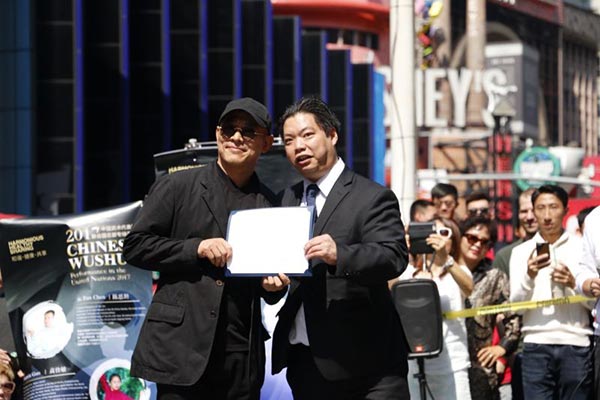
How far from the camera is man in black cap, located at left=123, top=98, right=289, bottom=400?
5.87 metres

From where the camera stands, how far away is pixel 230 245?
19.2 ft

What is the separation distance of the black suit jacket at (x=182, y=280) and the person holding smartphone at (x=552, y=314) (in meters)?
3.72

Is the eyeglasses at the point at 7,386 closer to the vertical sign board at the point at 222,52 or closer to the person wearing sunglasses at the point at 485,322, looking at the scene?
the person wearing sunglasses at the point at 485,322

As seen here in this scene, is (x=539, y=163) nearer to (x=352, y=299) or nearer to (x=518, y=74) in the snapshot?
(x=518, y=74)

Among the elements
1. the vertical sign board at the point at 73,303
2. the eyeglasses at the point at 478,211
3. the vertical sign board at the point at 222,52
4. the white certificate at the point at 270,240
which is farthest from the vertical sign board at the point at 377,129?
the white certificate at the point at 270,240

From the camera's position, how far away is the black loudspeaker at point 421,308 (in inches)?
358

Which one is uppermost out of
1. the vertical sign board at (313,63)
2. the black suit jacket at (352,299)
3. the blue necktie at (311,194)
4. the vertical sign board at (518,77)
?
the vertical sign board at (518,77)

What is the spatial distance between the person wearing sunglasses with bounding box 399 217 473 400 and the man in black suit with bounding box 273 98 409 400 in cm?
338

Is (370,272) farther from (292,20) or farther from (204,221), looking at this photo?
(292,20)

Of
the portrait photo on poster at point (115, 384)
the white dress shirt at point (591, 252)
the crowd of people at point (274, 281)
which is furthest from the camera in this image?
the portrait photo on poster at point (115, 384)

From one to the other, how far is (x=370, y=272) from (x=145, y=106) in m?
30.6

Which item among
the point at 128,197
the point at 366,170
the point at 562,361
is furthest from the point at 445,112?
the point at 562,361

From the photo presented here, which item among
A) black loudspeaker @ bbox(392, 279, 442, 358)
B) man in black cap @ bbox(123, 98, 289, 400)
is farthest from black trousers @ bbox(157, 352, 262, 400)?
black loudspeaker @ bbox(392, 279, 442, 358)

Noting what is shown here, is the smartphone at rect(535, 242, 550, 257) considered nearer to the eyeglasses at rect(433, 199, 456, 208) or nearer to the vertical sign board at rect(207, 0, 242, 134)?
the eyeglasses at rect(433, 199, 456, 208)
